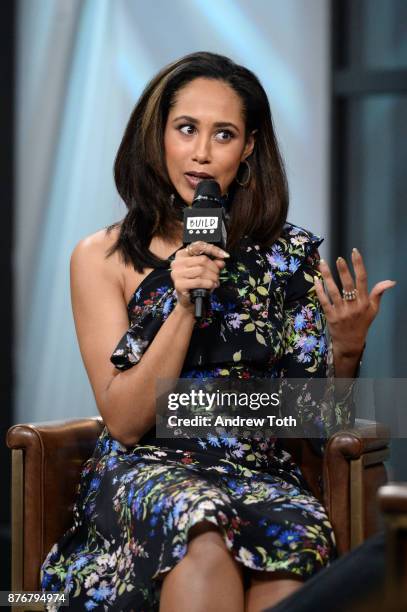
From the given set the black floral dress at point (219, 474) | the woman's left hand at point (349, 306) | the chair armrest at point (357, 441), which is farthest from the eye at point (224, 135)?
the chair armrest at point (357, 441)

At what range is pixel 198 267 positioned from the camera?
193 cm

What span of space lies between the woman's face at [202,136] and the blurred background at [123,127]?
5.14ft

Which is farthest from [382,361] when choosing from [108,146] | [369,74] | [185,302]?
[185,302]

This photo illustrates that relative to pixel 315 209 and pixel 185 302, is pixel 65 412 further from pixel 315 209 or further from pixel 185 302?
pixel 185 302

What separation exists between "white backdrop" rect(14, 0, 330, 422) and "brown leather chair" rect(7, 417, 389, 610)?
171cm

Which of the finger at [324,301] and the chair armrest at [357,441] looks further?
the finger at [324,301]

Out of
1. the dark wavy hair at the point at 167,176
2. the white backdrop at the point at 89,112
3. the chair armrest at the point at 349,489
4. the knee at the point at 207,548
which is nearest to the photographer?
the knee at the point at 207,548

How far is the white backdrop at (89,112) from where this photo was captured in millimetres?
3980

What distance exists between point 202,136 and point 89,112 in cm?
188

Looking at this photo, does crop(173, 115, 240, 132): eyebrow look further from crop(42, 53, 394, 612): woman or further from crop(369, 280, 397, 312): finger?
crop(369, 280, 397, 312): finger

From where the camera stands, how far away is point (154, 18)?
408cm

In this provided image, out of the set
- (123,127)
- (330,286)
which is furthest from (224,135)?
(123,127)

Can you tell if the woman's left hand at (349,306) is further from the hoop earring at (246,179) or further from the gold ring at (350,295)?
the hoop earring at (246,179)

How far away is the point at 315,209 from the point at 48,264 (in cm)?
108
